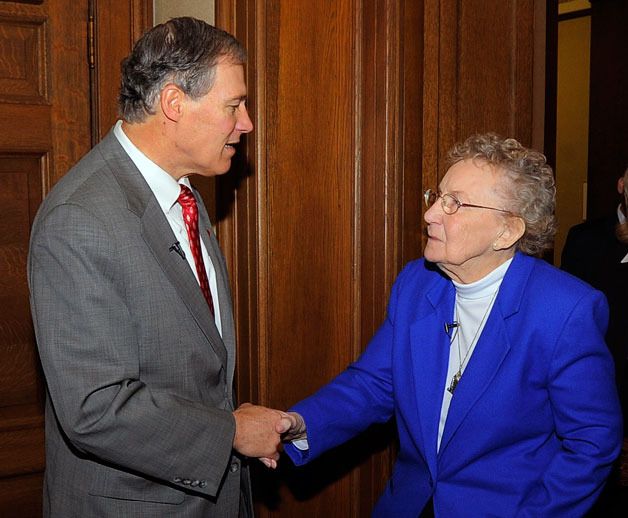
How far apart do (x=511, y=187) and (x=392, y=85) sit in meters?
0.67

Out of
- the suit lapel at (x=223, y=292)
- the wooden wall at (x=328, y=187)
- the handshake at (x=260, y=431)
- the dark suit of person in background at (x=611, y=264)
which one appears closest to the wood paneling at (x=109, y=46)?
the wooden wall at (x=328, y=187)

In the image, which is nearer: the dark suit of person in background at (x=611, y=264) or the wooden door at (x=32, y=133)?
the wooden door at (x=32, y=133)

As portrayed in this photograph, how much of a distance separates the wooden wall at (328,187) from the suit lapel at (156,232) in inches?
25.5

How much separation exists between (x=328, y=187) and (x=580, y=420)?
1.14 m

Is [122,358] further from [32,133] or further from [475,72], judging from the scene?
[475,72]

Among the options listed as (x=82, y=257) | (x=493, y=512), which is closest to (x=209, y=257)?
(x=82, y=257)

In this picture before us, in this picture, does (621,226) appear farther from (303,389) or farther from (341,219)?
(303,389)

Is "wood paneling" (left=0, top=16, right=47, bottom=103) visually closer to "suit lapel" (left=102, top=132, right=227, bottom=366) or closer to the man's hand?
"suit lapel" (left=102, top=132, right=227, bottom=366)

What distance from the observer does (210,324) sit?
1.95m

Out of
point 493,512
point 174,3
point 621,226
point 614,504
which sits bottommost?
point 614,504

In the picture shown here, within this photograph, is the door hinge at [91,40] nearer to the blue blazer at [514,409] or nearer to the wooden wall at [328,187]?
the wooden wall at [328,187]

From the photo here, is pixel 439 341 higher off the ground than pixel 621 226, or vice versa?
pixel 621 226

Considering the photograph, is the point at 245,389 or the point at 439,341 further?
the point at 245,389

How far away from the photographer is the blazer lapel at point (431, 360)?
7.11 ft
